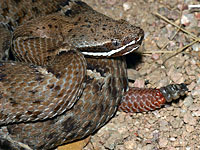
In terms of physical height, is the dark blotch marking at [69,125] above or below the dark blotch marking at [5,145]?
above

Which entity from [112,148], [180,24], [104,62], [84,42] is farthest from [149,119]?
[180,24]

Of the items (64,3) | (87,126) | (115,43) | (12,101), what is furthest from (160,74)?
(12,101)

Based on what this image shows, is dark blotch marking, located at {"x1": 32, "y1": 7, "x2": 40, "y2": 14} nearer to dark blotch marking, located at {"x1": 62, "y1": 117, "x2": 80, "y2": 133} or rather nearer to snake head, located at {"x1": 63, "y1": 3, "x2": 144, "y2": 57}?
snake head, located at {"x1": 63, "y1": 3, "x2": 144, "y2": 57}

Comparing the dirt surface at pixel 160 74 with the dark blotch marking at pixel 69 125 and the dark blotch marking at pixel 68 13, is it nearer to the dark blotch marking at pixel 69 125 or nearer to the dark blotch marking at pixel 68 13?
the dark blotch marking at pixel 69 125

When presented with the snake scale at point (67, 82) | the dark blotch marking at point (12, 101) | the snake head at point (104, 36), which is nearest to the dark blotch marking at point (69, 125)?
the snake scale at point (67, 82)

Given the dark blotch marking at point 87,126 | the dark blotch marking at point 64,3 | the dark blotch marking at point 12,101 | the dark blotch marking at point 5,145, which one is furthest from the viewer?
the dark blotch marking at point 64,3

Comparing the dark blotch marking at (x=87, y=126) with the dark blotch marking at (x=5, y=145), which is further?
the dark blotch marking at (x=87, y=126)

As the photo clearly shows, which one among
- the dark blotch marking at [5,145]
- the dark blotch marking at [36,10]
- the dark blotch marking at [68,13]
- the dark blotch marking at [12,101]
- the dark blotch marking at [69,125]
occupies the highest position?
the dark blotch marking at [68,13]
